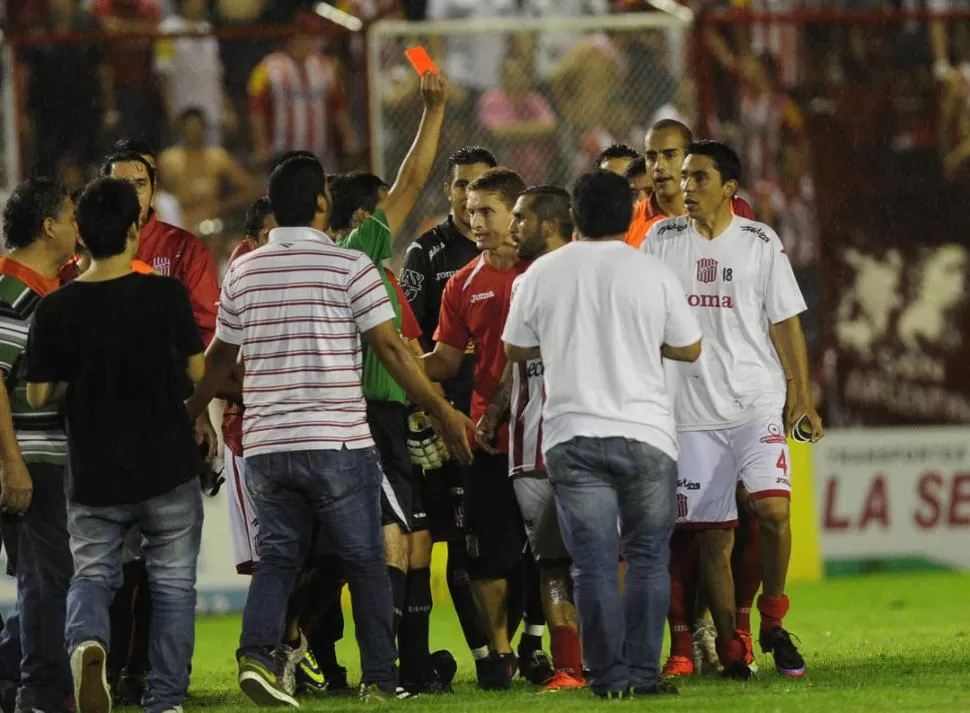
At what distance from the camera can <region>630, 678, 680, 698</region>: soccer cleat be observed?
8.06 meters

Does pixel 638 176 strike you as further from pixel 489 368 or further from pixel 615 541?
pixel 615 541

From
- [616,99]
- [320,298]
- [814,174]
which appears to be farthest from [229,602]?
[320,298]

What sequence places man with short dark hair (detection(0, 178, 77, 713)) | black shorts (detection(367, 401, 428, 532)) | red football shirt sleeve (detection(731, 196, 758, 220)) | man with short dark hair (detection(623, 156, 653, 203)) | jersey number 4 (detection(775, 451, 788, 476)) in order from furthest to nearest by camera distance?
man with short dark hair (detection(623, 156, 653, 203)) < red football shirt sleeve (detection(731, 196, 758, 220)) < black shorts (detection(367, 401, 428, 532)) < jersey number 4 (detection(775, 451, 788, 476)) < man with short dark hair (detection(0, 178, 77, 713))

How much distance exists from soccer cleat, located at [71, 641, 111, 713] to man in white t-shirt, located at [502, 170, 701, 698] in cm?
191

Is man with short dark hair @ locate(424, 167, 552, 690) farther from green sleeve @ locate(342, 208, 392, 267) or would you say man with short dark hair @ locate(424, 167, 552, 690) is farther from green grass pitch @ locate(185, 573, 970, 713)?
green sleeve @ locate(342, 208, 392, 267)

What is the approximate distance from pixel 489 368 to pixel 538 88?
6849 millimetres

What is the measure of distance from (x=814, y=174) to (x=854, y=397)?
1.90m

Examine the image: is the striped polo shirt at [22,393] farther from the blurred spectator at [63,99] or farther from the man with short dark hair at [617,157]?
the blurred spectator at [63,99]

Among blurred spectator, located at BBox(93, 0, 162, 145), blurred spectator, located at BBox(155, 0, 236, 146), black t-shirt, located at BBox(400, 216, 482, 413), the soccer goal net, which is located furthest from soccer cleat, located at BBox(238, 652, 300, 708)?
blurred spectator, located at BBox(155, 0, 236, 146)

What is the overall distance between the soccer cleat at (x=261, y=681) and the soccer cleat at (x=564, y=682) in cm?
133

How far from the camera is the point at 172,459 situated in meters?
7.63

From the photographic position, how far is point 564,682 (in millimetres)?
8844

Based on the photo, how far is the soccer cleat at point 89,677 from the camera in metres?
7.46

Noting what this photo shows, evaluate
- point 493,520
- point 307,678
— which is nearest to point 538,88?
point 493,520
